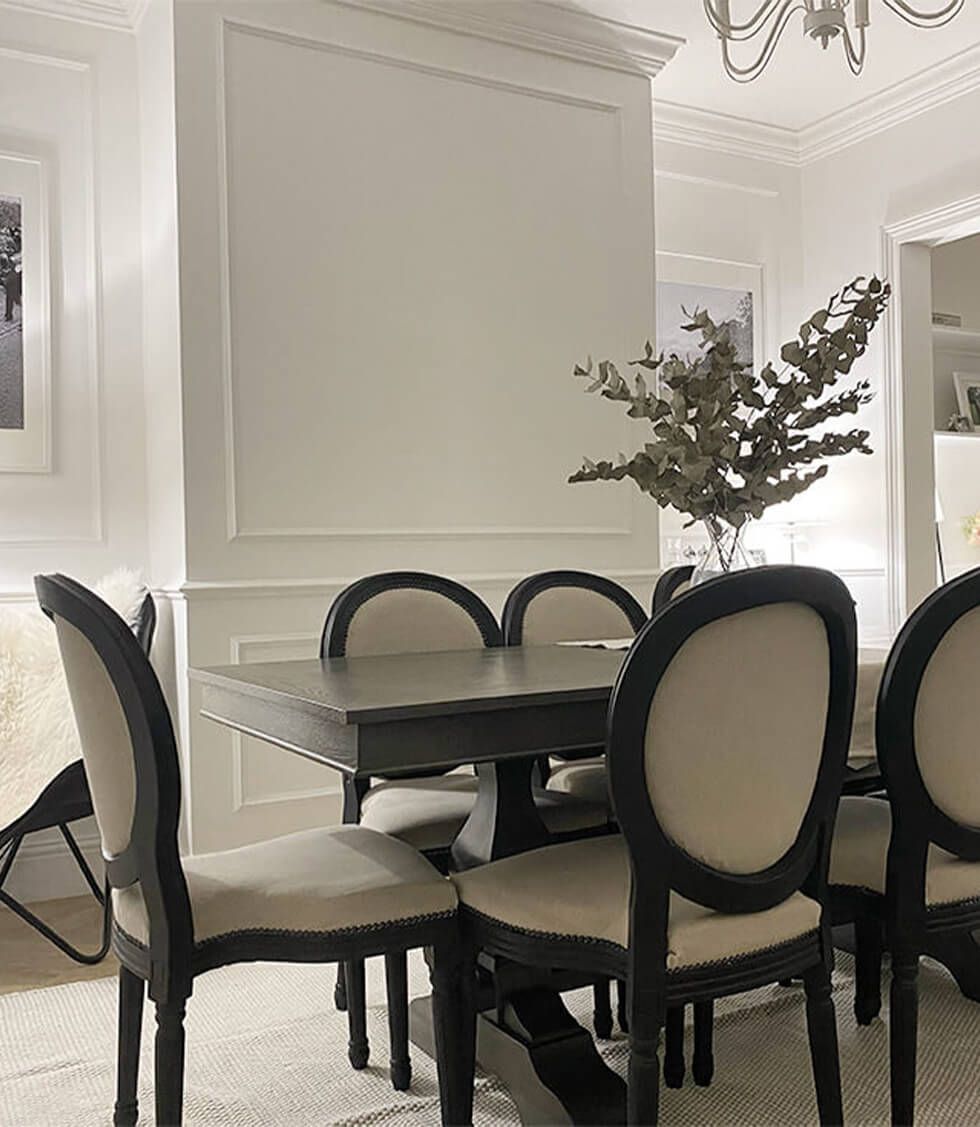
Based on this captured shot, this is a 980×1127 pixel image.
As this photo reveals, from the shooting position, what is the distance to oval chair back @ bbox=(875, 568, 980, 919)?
1854 mm

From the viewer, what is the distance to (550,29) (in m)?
4.11

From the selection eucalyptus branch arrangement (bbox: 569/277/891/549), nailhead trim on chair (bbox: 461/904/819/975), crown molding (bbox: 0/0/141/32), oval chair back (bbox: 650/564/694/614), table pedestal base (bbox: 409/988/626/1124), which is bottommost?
table pedestal base (bbox: 409/988/626/1124)

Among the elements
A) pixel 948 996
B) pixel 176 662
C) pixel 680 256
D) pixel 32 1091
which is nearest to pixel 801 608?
pixel 948 996

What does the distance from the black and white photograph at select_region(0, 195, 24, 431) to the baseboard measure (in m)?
1.30

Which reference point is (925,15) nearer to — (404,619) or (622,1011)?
(404,619)

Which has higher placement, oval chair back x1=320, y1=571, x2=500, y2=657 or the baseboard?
oval chair back x1=320, y1=571, x2=500, y2=657

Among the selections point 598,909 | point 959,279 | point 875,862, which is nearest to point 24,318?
point 598,909

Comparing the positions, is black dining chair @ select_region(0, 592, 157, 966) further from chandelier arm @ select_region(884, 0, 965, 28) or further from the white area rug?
chandelier arm @ select_region(884, 0, 965, 28)

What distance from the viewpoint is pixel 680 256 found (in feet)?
16.6

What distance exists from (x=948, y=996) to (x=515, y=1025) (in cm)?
107

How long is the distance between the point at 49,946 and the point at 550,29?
11.0ft

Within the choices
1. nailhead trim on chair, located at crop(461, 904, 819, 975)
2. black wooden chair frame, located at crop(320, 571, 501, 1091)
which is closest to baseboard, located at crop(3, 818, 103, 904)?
black wooden chair frame, located at crop(320, 571, 501, 1091)

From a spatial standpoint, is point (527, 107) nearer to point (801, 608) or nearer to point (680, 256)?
point (680, 256)

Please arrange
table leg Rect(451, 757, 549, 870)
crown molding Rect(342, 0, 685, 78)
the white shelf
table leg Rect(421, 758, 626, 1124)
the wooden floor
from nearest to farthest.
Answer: table leg Rect(421, 758, 626, 1124)
table leg Rect(451, 757, 549, 870)
the wooden floor
crown molding Rect(342, 0, 685, 78)
the white shelf
